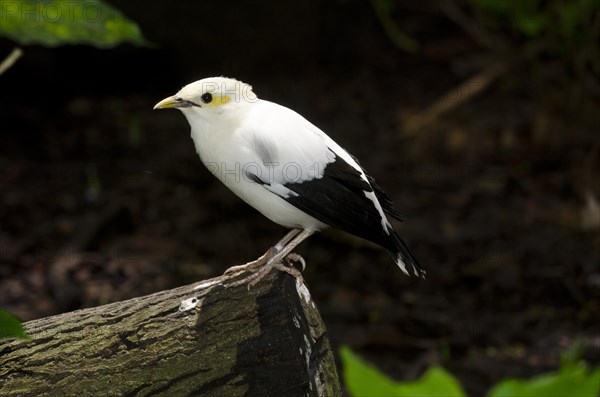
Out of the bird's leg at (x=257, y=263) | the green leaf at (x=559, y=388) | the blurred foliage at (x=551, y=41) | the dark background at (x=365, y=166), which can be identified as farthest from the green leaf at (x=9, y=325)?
the blurred foliage at (x=551, y=41)

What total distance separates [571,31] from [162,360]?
477 cm

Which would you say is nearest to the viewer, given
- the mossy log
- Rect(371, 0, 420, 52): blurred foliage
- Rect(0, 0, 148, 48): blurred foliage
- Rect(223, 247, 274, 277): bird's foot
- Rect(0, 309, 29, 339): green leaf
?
Rect(0, 309, 29, 339): green leaf

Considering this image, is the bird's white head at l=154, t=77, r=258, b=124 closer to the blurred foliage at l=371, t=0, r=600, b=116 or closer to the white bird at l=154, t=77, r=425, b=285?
the white bird at l=154, t=77, r=425, b=285

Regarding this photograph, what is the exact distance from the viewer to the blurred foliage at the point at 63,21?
152 inches

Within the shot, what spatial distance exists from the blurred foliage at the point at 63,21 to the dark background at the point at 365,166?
1865mm

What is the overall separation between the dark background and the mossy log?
236 cm

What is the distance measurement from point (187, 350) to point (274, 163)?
27.1 inches

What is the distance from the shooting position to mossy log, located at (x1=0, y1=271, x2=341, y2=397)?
9.45 feet

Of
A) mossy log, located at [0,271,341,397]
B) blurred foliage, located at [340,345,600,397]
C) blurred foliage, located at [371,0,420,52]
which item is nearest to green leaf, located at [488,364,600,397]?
blurred foliage, located at [340,345,600,397]

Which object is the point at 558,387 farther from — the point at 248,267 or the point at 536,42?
the point at 536,42

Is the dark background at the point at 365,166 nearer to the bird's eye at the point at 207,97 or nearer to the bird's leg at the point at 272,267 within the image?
the bird's leg at the point at 272,267

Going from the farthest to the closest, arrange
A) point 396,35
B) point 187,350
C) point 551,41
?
point 396,35 < point 551,41 < point 187,350

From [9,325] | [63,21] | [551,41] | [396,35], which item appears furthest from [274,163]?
[396,35]

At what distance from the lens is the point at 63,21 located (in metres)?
3.91
